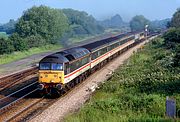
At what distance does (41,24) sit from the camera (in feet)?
281

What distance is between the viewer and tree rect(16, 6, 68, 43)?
83.3 m

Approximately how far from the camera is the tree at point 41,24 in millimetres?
83312

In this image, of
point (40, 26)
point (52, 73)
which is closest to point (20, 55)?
point (40, 26)

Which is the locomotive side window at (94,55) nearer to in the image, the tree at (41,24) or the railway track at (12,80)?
the railway track at (12,80)

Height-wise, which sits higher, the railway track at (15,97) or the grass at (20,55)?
the railway track at (15,97)

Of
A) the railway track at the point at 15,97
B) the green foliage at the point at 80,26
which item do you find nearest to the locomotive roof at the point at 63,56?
the railway track at the point at 15,97

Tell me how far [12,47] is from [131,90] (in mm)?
42741

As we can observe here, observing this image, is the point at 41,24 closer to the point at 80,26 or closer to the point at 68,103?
the point at 80,26

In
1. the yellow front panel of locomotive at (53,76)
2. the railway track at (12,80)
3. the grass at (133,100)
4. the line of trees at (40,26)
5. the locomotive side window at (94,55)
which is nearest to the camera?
the grass at (133,100)

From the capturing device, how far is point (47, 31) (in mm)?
87438

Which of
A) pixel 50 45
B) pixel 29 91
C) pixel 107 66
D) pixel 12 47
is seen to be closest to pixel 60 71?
pixel 29 91

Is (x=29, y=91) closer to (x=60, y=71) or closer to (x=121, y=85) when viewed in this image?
(x=60, y=71)

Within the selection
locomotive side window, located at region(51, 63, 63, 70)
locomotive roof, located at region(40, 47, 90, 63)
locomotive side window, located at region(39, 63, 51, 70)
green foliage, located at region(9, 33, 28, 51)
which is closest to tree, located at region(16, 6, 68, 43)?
green foliage, located at region(9, 33, 28, 51)

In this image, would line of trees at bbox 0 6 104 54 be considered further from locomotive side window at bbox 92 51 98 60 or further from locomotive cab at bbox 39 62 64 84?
locomotive cab at bbox 39 62 64 84
